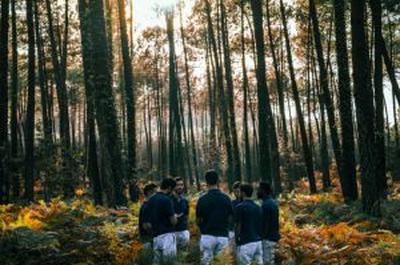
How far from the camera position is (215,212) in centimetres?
1030

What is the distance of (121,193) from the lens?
58.2ft

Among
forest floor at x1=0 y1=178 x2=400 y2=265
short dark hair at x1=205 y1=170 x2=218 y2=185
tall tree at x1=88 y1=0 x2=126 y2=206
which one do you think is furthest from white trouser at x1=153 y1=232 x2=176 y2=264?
tall tree at x1=88 y1=0 x2=126 y2=206

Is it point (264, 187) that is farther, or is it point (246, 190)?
point (264, 187)

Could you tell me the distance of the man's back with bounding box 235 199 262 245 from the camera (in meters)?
10.3

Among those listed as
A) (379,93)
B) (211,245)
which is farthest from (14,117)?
(211,245)

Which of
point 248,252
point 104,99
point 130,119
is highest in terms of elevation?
point 130,119

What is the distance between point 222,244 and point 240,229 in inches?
15.3

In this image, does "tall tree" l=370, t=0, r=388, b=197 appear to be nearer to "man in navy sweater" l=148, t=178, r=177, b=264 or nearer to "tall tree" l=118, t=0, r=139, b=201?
"tall tree" l=118, t=0, r=139, b=201

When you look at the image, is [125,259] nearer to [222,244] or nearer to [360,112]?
[222,244]

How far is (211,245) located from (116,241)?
1.84 meters

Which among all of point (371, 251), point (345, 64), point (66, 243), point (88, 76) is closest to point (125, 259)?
point (66, 243)

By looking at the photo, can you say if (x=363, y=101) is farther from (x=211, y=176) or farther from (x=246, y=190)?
(x=211, y=176)

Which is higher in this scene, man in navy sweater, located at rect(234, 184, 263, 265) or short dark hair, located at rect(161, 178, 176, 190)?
short dark hair, located at rect(161, 178, 176, 190)

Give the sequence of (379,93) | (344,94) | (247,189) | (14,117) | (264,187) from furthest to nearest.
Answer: (14,117) → (379,93) → (344,94) → (264,187) → (247,189)
